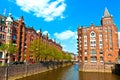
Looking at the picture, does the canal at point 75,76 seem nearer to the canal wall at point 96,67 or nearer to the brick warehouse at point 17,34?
Result: the canal wall at point 96,67

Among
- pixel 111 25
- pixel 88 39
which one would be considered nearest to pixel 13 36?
pixel 88 39

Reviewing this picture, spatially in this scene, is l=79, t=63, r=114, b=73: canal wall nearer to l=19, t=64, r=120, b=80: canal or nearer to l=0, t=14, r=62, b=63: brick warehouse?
l=19, t=64, r=120, b=80: canal

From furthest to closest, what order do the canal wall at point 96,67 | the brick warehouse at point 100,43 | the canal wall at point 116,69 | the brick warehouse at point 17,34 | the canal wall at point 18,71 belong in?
the brick warehouse at point 100,43, the canal wall at point 96,67, the canal wall at point 116,69, the brick warehouse at point 17,34, the canal wall at point 18,71

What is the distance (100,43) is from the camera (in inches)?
3514

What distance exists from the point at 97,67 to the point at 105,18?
28761 mm

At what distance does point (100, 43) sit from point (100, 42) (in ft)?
1.90

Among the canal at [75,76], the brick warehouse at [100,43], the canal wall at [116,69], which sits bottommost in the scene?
the canal at [75,76]

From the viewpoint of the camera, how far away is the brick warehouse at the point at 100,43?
8650 centimetres

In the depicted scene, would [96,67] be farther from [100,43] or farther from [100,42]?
[100,42]

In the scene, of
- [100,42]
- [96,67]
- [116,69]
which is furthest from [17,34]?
[116,69]

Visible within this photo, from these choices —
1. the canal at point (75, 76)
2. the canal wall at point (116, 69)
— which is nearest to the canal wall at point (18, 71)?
the canal at point (75, 76)

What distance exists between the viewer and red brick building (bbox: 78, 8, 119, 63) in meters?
86.5

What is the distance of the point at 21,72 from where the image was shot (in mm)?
58781

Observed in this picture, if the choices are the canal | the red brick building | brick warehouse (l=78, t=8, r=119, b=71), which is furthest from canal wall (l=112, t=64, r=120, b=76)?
the red brick building
